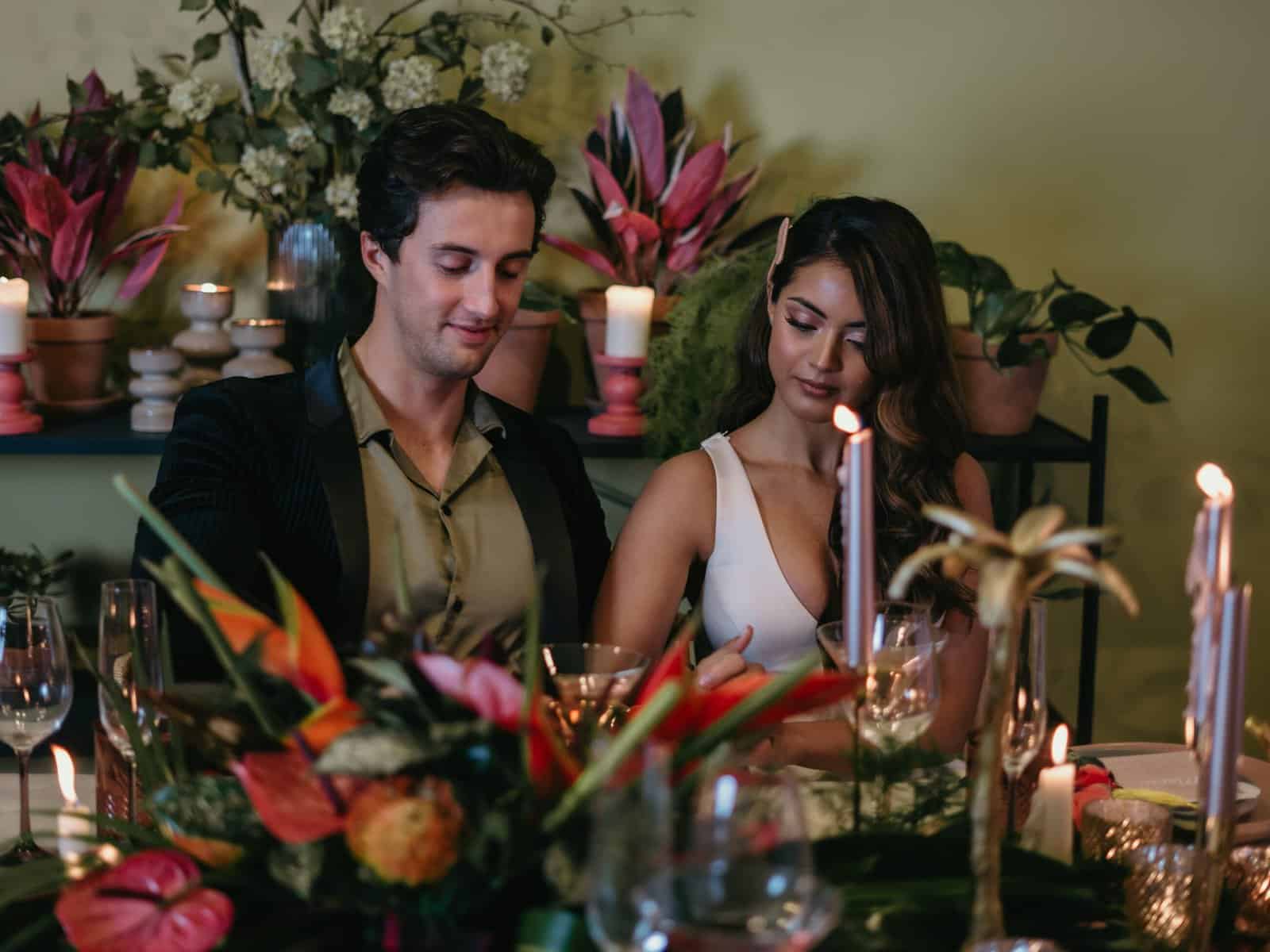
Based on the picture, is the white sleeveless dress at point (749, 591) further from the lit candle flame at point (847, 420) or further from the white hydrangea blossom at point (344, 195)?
the lit candle flame at point (847, 420)

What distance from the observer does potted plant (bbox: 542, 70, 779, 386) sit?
260cm

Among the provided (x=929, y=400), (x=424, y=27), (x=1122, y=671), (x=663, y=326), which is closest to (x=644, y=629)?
(x=929, y=400)

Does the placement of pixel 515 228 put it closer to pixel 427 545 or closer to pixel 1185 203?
pixel 427 545

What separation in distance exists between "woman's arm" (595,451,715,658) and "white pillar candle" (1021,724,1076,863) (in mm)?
951

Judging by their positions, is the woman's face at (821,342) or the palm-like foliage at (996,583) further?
the woman's face at (821,342)

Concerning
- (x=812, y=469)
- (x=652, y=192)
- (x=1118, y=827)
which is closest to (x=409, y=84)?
(x=652, y=192)

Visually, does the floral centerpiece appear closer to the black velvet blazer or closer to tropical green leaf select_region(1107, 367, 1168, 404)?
the black velvet blazer

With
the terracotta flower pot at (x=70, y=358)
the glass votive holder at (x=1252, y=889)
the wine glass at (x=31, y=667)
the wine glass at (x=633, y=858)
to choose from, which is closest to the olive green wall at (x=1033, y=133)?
the terracotta flower pot at (x=70, y=358)

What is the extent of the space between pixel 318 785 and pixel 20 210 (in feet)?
6.73

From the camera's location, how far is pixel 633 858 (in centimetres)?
A: 68

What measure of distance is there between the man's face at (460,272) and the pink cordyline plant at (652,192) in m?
0.67

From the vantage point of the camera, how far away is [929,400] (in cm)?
208

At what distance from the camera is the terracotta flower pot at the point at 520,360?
8.45 ft

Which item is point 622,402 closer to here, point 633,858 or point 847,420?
point 847,420
